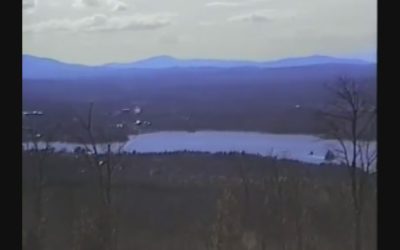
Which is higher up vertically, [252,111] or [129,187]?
[252,111]

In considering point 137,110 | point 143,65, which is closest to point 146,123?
point 137,110

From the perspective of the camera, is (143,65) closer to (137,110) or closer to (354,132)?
(137,110)

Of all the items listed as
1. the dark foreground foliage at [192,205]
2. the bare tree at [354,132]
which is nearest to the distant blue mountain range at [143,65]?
the bare tree at [354,132]

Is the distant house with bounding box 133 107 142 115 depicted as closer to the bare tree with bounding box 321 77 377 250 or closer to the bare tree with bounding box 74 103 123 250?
the bare tree with bounding box 74 103 123 250

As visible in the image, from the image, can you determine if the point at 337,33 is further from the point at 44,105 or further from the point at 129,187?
the point at 44,105

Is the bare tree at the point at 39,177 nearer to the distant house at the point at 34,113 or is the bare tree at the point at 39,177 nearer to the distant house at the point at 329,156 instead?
the distant house at the point at 34,113

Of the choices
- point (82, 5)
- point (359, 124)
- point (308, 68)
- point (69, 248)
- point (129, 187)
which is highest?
point (82, 5)

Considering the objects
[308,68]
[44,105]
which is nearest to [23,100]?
[44,105]
